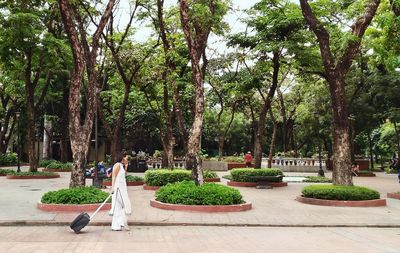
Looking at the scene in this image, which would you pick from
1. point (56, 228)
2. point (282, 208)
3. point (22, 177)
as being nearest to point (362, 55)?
point (282, 208)

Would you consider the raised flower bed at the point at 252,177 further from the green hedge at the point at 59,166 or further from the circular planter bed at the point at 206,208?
the green hedge at the point at 59,166

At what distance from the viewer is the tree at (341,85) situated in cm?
1570

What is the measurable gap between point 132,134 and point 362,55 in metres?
21.6

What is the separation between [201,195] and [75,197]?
11.8 ft

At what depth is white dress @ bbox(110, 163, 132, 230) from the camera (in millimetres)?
10648

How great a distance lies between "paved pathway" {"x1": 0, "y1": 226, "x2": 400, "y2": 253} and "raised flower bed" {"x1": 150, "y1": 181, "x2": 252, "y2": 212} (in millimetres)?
2080

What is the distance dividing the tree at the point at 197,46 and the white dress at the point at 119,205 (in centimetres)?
369

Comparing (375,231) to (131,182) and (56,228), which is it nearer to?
(56,228)

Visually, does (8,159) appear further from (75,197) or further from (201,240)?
(201,240)

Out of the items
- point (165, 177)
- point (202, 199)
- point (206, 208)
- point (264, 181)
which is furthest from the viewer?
point (264, 181)

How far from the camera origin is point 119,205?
1078cm

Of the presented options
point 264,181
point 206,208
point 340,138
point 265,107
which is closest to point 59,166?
point 264,181

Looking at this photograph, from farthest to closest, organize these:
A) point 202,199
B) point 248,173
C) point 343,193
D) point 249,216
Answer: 1. point 248,173
2. point 343,193
3. point 202,199
4. point 249,216

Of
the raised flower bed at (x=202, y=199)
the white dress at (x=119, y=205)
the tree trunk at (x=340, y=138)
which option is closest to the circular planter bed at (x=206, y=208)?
the raised flower bed at (x=202, y=199)
